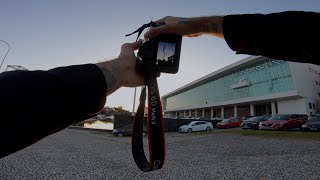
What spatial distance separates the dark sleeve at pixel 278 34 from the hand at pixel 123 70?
1.71ft

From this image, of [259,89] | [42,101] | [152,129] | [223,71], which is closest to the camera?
[42,101]

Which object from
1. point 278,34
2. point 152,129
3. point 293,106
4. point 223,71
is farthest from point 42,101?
point 223,71

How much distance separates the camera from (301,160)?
8797mm

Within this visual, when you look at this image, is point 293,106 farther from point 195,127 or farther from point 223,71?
point 195,127

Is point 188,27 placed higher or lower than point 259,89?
lower

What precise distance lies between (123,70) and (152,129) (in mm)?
363

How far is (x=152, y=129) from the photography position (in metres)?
1.47

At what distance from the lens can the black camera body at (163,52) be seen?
1.48 metres

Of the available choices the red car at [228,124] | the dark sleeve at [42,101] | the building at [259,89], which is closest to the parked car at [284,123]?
the red car at [228,124]

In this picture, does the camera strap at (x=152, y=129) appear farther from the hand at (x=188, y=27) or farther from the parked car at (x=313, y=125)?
the parked car at (x=313, y=125)

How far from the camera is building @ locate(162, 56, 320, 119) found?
1940 inches

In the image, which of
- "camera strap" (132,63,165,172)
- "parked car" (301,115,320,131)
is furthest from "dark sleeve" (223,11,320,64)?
"parked car" (301,115,320,131)

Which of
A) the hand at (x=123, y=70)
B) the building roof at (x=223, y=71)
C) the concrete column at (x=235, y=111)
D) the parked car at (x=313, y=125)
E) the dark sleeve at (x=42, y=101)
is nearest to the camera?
the dark sleeve at (x=42, y=101)

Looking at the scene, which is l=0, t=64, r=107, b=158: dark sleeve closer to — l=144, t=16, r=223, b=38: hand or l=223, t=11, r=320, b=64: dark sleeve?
l=144, t=16, r=223, b=38: hand
